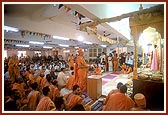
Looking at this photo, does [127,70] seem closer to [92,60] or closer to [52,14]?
[92,60]

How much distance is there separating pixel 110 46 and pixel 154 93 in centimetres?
946

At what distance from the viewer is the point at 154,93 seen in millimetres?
2932

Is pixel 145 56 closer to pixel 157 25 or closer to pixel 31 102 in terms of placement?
pixel 157 25

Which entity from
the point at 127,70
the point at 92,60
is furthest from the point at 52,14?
the point at 92,60

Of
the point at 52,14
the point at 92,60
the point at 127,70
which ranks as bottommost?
the point at 127,70

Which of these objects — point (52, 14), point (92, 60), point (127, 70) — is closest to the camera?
point (52, 14)

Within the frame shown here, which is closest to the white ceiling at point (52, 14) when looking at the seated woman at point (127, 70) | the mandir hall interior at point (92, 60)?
the mandir hall interior at point (92, 60)

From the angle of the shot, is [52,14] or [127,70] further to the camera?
[127,70]

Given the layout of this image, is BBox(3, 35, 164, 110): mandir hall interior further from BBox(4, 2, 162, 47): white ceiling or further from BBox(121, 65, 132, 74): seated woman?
BBox(4, 2, 162, 47): white ceiling

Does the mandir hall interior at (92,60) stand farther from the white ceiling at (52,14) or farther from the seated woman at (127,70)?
the white ceiling at (52,14)

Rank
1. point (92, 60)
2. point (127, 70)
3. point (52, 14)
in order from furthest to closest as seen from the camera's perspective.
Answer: point (92, 60) < point (127, 70) < point (52, 14)

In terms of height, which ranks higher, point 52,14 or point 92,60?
point 52,14

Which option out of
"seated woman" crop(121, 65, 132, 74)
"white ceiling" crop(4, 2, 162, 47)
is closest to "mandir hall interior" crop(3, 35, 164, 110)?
"seated woman" crop(121, 65, 132, 74)

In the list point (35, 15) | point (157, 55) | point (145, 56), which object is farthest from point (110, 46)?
point (35, 15)
